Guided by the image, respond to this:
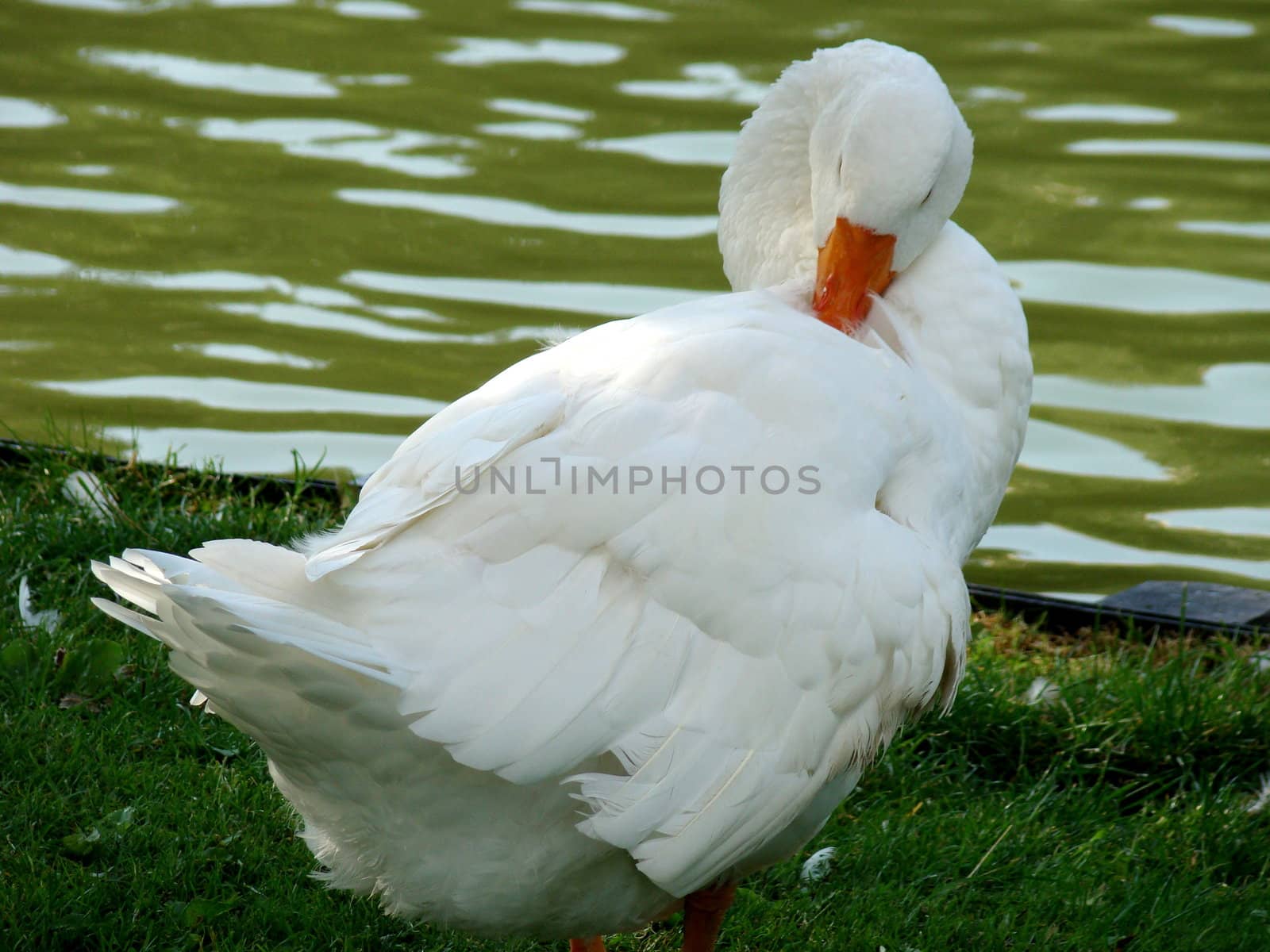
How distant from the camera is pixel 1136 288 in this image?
7.44 metres

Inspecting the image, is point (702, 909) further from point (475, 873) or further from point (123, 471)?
point (123, 471)

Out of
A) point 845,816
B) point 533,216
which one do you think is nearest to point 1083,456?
point 845,816

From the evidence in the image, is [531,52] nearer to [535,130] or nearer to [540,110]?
[540,110]

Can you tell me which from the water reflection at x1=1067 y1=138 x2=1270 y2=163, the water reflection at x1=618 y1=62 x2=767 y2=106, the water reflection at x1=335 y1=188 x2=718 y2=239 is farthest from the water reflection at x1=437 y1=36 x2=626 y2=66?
the water reflection at x1=1067 y1=138 x2=1270 y2=163

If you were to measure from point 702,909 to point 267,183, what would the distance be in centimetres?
613

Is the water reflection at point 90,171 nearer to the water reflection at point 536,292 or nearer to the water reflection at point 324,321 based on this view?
the water reflection at point 324,321

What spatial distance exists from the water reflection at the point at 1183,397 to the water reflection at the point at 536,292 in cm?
169

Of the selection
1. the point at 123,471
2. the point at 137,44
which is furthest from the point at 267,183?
the point at 123,471

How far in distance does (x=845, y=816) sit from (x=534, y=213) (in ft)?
15.9

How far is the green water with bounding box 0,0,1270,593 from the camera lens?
6.20 metres

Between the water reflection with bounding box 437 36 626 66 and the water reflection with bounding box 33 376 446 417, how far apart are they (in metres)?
3.89

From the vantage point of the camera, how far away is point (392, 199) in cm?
795

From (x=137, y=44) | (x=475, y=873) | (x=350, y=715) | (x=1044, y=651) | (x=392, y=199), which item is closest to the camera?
(x=350, y=715)

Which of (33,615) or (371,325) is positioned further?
(371,325)
